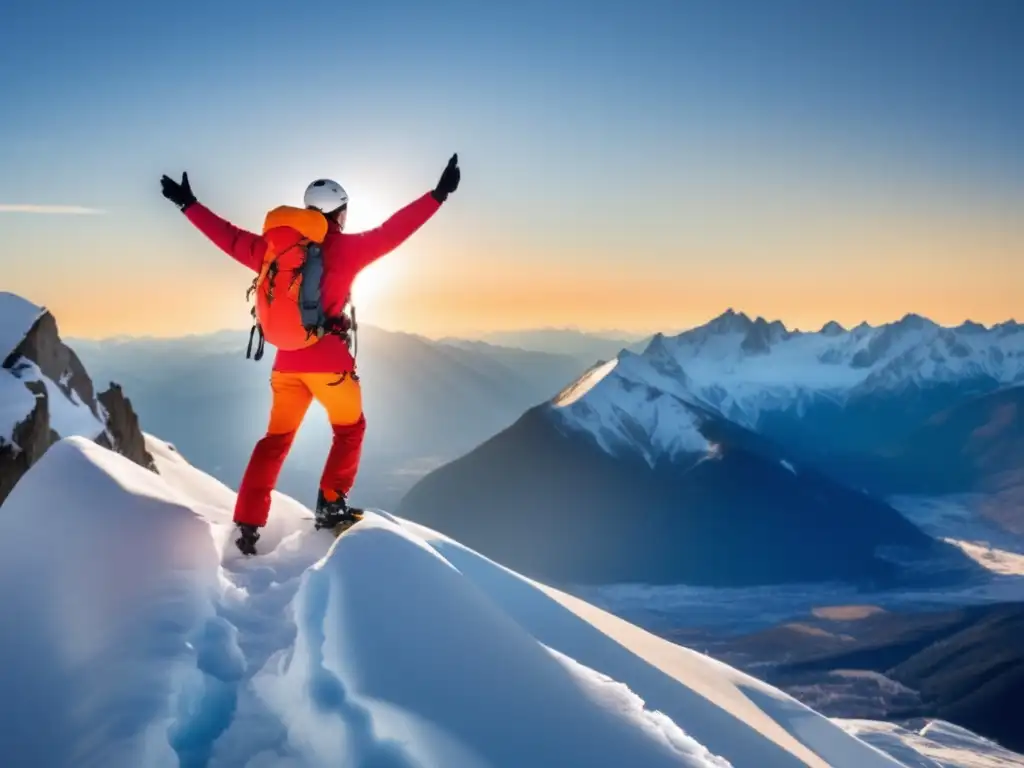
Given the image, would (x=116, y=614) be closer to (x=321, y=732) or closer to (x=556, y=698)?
(x=321, y=732)

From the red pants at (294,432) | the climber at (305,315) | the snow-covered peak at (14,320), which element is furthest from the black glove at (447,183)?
the snow-covered peak at (14,320)

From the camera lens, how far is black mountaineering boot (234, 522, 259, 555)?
841cm

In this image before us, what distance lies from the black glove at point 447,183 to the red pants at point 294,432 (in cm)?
243

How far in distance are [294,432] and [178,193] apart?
136 inches

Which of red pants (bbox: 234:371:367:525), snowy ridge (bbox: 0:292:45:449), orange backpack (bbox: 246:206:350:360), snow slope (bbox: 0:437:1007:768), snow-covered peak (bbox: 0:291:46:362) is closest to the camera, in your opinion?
snow slope (bbox: 0:437:1007:768)

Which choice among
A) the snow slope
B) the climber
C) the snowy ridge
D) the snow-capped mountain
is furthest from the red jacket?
the snowy ridge

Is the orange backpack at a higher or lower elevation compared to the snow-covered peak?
higher

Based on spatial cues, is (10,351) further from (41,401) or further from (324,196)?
(324,196)

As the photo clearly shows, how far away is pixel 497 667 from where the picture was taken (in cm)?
553

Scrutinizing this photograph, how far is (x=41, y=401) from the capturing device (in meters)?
24.2

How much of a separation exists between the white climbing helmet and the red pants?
1.98m

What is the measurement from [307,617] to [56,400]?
2485cm

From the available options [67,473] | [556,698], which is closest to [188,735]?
[556,698]

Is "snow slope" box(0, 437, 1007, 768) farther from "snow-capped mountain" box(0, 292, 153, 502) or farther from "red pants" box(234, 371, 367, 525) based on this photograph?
"snow-capped mountain" box(0, 292, 153, 502)
